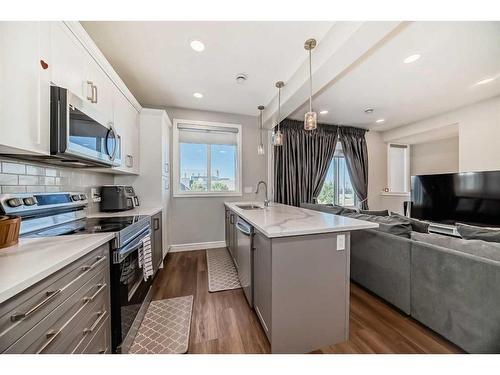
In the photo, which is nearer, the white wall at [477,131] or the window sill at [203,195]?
the white wall at [477,131]

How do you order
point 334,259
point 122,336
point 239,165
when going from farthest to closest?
point 239,165, point 334,259, point 122,336

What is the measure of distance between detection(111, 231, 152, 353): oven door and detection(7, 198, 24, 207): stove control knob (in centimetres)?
63

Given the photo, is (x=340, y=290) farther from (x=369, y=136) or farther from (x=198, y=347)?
(x=369, y=136)

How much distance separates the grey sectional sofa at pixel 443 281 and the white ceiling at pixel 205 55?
2.06m

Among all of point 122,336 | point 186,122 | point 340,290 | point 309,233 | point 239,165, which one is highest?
point 186,122

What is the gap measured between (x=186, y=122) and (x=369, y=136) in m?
4.46

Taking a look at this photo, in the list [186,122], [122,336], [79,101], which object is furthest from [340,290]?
[186,122]

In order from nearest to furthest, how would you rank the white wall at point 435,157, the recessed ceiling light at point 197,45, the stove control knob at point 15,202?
the stove control knob at point 15,202, the recessed ceiling light at point 197,45, the white wall at point 435,157

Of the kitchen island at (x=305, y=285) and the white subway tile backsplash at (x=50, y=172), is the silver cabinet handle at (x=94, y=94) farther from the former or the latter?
the kitchen island at (x=305, y=285)

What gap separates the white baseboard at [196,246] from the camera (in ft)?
10.9

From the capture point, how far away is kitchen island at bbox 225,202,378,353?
1.22m

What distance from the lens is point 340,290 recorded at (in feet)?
4.41

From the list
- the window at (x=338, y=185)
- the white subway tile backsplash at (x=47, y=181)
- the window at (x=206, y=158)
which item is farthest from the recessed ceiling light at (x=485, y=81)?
the white subway tile backsplash at (x=47, y=181)

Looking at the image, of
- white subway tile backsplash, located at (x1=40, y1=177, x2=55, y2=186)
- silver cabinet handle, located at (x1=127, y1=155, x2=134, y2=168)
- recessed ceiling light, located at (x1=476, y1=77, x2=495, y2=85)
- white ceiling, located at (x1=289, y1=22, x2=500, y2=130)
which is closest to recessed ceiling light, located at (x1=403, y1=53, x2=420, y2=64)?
white ceiling, located at (x1=289, y1=22, x2=500, y2=130)
